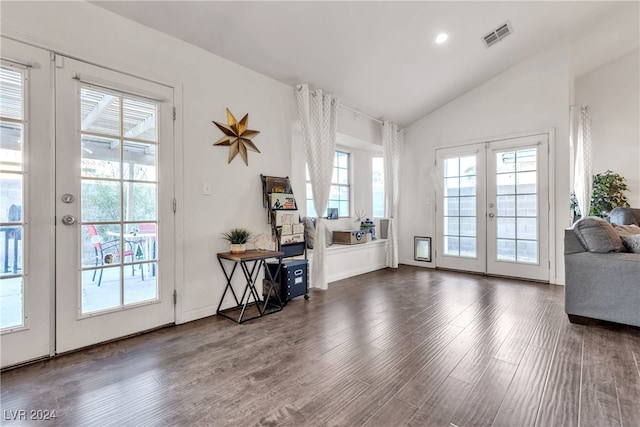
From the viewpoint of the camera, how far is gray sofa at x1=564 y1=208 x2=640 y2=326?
242cm

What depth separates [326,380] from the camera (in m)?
1.78

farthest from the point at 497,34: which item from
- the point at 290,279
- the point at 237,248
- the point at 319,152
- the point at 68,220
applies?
the point at 68,220

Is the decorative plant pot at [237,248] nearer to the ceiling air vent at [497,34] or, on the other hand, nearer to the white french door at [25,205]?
the white french door at [25,205]

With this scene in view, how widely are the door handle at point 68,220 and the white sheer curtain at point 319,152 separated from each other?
2.33 meters

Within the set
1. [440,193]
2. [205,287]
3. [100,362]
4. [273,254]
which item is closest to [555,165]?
[440,193]

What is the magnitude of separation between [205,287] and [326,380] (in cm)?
158

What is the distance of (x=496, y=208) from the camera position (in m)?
4.60

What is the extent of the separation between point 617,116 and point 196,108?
6.40 metres

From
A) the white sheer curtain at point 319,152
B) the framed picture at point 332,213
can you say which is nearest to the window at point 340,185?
the framed picture at point 332,213

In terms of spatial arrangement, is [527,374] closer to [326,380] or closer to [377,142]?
[326,380]

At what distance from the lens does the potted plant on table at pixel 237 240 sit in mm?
2912

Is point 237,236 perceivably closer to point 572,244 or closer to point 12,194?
point 12,194

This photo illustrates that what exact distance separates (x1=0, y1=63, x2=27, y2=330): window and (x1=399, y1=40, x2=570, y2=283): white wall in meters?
4.98

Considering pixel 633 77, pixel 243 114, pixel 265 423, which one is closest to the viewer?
pixel 265 423
